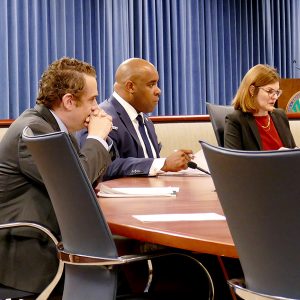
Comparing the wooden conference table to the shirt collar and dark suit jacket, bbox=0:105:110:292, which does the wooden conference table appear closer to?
dark suit jacket, bbox=0:105:110:292

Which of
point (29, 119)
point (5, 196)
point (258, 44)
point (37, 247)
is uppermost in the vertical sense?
point (258, 44)

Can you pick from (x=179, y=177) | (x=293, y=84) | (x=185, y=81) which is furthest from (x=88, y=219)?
(x=185, y=81)

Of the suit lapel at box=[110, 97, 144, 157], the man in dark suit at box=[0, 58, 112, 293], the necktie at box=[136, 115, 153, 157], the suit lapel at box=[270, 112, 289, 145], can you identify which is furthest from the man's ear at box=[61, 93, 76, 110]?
the suit lapel at box=[270, 112, 289, 145]

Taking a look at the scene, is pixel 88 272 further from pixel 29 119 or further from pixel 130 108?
pixel 130 108

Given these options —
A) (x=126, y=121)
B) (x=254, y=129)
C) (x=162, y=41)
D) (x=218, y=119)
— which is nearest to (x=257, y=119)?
(x=254, y=129)

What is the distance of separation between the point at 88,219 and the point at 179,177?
61.2 inches

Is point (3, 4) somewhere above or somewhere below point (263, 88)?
above

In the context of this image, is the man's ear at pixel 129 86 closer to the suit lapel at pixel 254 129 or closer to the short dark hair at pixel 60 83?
the suit lapel at pixel 254 129

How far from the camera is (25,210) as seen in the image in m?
2.45

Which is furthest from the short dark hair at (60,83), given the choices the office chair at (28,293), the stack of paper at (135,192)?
the office chair at (28,293)

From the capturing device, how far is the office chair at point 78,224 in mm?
1900

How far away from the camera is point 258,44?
8.23 meters

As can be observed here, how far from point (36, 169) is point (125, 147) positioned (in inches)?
52.2

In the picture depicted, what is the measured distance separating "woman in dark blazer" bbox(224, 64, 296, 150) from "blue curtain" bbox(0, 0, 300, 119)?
7.69ft
